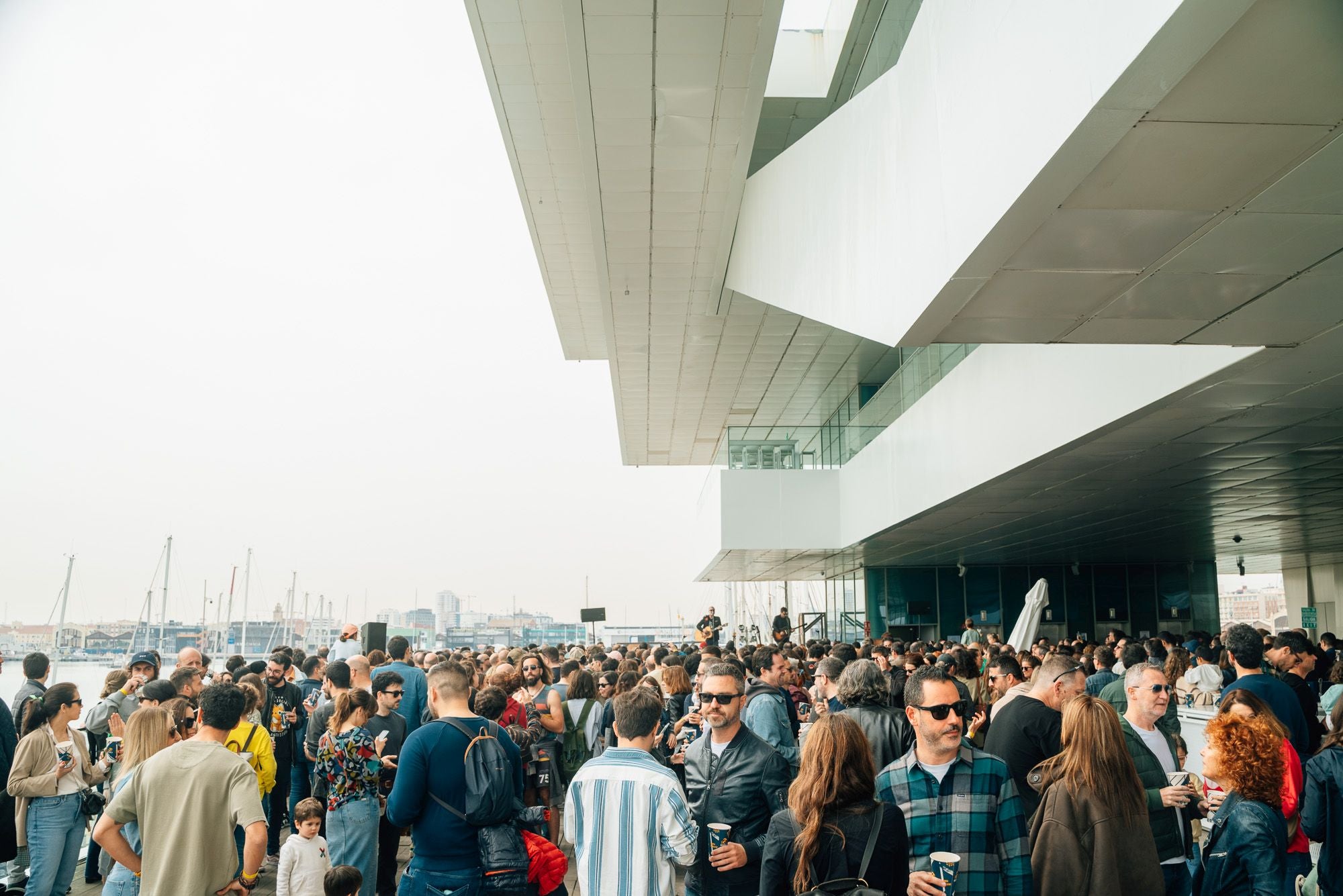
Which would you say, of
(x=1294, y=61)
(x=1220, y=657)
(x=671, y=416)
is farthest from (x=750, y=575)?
(x=1294, y=61)

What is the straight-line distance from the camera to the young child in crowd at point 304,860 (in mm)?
5637

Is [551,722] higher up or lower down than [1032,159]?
lower down

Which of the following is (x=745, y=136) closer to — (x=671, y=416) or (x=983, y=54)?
(x=983, y=54)

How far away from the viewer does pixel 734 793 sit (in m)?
4.23

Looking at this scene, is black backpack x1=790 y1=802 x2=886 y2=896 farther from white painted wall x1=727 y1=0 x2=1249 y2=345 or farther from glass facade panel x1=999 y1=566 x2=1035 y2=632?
glass facade panel x1=999 y1=566 x2=1035 y2=632

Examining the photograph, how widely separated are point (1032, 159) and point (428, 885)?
14.0 ft

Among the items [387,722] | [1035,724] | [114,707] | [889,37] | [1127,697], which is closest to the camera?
[1035,724]

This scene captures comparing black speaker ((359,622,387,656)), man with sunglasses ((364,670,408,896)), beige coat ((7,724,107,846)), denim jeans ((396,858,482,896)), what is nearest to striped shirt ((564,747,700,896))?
denim jeans ((396,858,482,896))

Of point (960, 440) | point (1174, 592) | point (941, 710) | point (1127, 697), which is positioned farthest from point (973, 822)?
point (1174, 592)

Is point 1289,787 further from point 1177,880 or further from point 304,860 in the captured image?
point 304,860

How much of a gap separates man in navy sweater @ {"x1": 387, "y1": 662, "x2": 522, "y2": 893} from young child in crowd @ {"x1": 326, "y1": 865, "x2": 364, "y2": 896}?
856 millimetres

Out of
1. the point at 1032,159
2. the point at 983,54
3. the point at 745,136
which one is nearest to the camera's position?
the point at 1032,159

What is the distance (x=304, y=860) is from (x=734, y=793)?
9.86 ft

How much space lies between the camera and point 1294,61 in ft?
10.9
